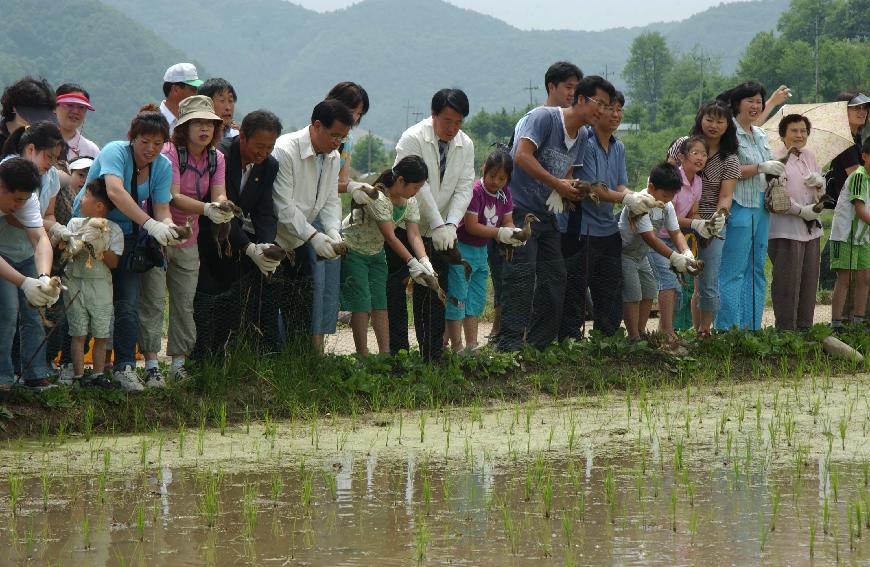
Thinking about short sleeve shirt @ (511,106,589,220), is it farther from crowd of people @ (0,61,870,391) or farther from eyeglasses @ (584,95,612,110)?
eyeglasses @ (584,95,612,110)

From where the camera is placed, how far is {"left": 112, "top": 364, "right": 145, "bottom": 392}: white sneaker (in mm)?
6809

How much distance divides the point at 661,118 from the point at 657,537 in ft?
289

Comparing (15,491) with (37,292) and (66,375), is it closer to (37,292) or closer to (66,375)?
(37,292)

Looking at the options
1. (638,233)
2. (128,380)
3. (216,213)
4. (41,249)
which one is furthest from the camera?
(638,233)

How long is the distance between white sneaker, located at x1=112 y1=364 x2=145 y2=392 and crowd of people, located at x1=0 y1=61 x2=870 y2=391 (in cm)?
1

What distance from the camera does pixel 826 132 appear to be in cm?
1058

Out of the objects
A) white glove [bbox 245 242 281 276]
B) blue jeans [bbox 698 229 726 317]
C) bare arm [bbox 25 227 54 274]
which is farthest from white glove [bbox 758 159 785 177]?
bare arm [bbox 25 227 54 274]

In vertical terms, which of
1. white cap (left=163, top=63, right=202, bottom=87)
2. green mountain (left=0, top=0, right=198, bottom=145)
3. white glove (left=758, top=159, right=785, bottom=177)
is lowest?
white glove (left=758, top=159, right=785, bottom=177)

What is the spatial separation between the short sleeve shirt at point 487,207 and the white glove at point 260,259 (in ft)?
5.39

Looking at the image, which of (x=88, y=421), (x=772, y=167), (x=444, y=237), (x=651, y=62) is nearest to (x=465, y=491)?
(x=88, y=421)

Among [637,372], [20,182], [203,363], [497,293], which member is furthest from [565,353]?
[20,182]

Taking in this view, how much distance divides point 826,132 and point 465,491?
6.54 m

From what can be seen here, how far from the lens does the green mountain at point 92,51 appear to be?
133625mm

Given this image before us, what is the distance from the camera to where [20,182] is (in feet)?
20.6
